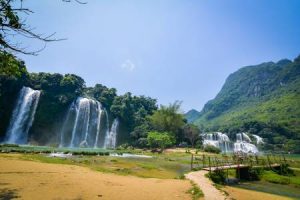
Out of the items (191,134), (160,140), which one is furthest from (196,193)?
(191,134)

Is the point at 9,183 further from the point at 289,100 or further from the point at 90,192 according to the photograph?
the point at 289,100

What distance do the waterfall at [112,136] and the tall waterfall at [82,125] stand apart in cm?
366

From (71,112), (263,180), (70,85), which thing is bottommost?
(263,180)

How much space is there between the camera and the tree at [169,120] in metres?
83.6

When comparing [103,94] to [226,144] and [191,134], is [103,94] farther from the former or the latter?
[226,144]

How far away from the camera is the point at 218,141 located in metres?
86.6

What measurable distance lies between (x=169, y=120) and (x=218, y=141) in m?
18.5

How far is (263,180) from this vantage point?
29.6 metres

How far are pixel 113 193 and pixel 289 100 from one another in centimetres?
17101

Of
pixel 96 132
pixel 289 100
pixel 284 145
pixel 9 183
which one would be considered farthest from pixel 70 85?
pixel 289 100

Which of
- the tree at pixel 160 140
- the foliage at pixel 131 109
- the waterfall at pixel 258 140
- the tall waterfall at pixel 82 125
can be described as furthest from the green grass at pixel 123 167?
the waterfall at pixel 258 140

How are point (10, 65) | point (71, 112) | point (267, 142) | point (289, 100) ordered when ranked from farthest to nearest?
point (289, 100) → point (267, 142) → point (71, 112) → point (10, 65)

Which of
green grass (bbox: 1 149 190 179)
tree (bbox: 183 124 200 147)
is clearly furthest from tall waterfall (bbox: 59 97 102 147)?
green grass (bbox: 1 149 190 179)

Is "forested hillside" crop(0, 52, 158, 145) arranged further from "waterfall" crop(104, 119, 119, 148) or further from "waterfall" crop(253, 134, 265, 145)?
"waterfall" crop(253, 134, 265, 145)
